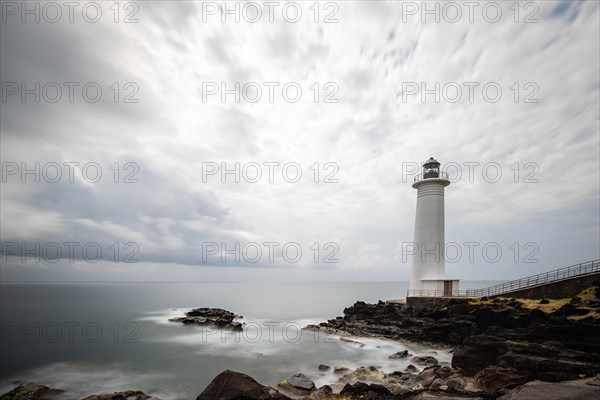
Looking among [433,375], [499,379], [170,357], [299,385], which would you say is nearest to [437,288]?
[433,375]

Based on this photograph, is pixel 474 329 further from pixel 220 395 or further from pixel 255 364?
pixel 220 395

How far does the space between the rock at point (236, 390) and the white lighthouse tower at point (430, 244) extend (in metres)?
26.0

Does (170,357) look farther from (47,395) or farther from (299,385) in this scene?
(299,385)

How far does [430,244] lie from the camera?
112ft

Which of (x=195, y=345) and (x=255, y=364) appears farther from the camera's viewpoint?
(x=195, y=345)

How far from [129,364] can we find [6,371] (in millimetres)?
7980

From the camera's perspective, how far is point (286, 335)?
119 ft

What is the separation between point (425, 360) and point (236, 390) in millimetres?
14245

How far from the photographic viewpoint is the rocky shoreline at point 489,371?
36.9 ft

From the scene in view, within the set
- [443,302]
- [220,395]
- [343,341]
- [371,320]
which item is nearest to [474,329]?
[443,302]

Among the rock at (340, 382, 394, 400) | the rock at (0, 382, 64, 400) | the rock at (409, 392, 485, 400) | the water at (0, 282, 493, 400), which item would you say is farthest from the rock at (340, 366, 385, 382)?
the rock at (0, 382, 64, 400)

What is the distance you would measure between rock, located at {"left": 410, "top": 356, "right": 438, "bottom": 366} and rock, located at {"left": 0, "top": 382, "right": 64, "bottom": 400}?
21.7 meters

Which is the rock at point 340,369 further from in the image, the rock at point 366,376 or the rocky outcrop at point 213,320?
the rocky outcrop at point 213,320

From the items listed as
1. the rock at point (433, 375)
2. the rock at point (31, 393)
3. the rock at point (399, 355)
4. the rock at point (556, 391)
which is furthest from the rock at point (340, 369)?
the rock at point (31, 393)
